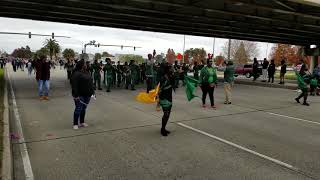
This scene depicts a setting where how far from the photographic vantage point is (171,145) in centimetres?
702

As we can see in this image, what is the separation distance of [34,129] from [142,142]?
297cm

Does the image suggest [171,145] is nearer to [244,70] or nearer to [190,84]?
[190,84]

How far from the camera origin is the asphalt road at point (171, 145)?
17.7 feet

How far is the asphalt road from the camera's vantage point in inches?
213

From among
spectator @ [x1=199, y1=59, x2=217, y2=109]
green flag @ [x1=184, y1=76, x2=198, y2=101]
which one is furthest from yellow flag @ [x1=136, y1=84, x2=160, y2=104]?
spectator @ [x1=199, y1=59, x2=217, y2=109]

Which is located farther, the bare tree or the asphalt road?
the bare tree

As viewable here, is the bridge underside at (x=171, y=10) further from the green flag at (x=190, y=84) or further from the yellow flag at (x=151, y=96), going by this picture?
the yellow flag at (x=151, y=96)

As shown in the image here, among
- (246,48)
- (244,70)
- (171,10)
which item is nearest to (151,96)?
(171,10)

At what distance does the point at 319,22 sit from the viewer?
2448cm

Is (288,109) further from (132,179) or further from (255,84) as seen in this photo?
(255,84)

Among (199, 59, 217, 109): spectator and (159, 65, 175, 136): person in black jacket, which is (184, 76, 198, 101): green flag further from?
(159, 65, 175, 136): person in black jacket

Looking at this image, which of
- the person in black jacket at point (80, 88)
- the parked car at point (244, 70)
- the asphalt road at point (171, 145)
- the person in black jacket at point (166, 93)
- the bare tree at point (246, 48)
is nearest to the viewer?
the asphalt road at point (171, 145)

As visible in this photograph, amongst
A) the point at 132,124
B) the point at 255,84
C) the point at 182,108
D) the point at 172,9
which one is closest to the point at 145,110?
the point at 182,108

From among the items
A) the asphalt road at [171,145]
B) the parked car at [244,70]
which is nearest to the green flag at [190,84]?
the asphalt road at [171,145]
